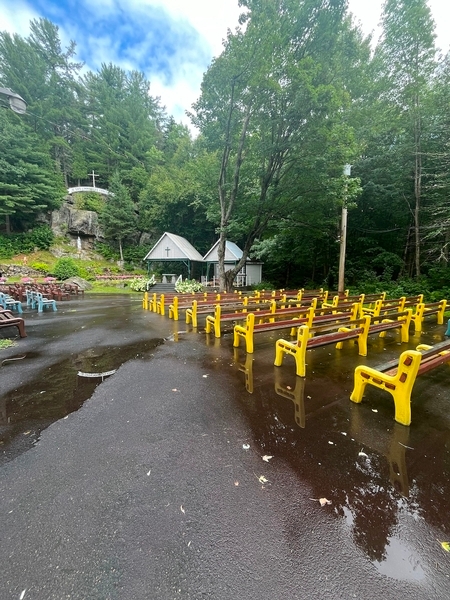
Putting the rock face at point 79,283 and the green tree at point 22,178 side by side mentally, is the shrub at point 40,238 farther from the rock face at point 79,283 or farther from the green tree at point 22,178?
the rock face at point 79,283

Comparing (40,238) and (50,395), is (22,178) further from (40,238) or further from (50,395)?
(50,395)

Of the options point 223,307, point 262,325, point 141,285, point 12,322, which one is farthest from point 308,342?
point 141,285

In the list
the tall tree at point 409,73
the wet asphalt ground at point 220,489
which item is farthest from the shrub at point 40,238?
the tall tree at point 409,73

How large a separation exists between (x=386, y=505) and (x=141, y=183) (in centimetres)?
4148

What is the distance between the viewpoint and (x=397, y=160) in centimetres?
1455

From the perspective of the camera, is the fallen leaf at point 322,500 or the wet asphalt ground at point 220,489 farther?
the fallen leaf at point 322,500

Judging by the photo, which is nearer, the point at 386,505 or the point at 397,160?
the point at 386,505

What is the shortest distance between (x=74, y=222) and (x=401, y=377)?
37359mm

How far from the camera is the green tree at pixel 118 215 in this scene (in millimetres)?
31359

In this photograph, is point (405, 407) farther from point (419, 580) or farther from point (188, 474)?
point (188, 474)

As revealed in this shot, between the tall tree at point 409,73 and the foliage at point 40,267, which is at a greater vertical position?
the tall tree at point 409,73

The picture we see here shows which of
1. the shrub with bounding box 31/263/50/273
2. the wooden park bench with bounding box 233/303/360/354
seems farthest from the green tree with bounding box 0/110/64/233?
the wooden park bench with bounding box 233/303/360/354

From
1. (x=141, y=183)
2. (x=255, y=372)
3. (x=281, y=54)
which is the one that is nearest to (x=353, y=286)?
(x=281, y=54)

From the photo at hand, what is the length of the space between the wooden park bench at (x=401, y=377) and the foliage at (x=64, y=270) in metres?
26.5
